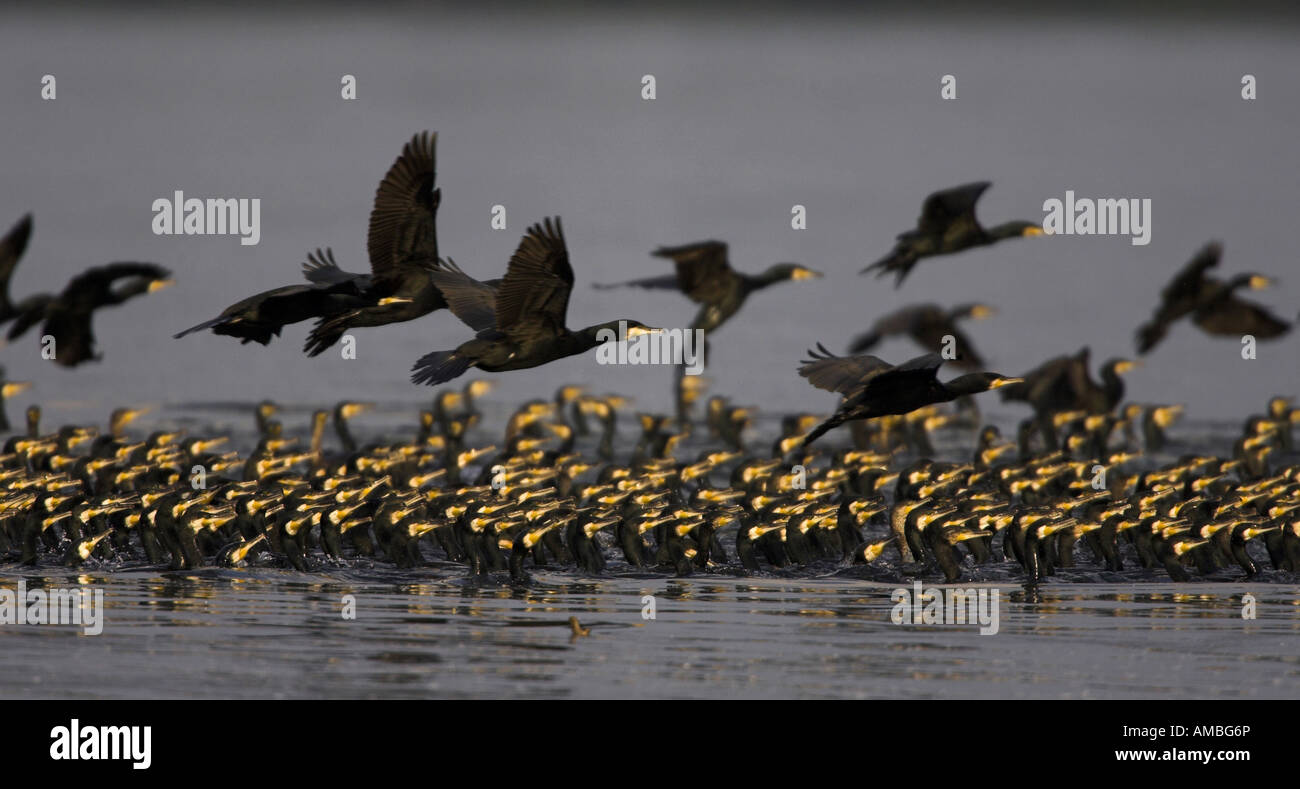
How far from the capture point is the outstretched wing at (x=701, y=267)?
3028 centimetres

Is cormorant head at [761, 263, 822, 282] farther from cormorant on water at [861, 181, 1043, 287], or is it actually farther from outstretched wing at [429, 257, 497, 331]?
outstretched wing at [429, 257, 497, 331]

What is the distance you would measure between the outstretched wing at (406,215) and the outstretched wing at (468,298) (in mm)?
253

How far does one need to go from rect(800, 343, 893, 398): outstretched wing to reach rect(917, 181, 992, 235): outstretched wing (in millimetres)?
6506

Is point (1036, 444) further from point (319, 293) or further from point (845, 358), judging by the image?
point (319, 293)

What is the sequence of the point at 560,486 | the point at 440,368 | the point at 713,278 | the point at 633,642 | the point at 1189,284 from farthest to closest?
the point at 1189,284
the point at 713,278
the point at 560,486
the point at 633,642
the point at 440,368

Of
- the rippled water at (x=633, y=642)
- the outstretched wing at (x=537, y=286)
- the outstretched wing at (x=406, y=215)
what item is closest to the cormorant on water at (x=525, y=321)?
the outstretched wing at (x=537, y=286)

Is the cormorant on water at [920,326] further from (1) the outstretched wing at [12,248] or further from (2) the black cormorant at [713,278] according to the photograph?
(1) the outstretched wing at [12,248]

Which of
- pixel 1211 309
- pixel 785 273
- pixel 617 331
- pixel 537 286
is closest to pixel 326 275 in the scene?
pixel 537 286

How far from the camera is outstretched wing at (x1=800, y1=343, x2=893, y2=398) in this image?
1934 cm

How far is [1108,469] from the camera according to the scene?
3014cm

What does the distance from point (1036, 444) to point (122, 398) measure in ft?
60.6

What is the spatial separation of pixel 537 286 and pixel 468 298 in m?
1.19

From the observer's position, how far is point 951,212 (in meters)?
26.1

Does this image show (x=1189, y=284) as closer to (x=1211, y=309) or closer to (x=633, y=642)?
(x=1211, y=309)
